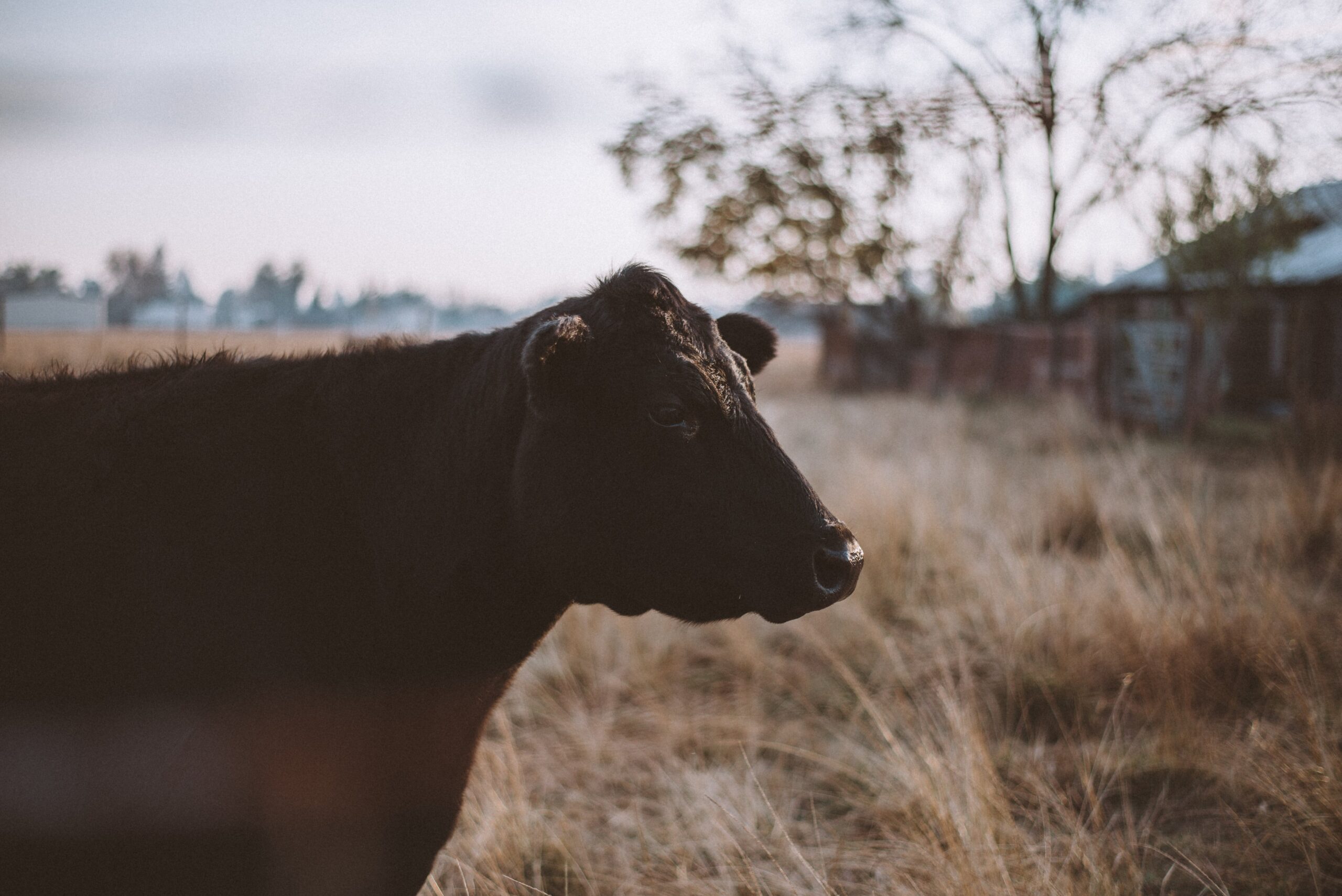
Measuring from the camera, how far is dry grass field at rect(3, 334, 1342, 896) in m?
2.55

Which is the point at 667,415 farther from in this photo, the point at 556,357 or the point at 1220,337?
the point at 1220,337

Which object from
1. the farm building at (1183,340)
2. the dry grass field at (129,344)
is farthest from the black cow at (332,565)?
the farm building at (1183,340)

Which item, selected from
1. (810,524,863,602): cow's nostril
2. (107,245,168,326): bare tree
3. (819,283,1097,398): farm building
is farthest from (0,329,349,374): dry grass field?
(819,283,1097,398): farm building

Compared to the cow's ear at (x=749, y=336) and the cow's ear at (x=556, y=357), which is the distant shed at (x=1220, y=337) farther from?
the cow's ear at (x=556, y=357)

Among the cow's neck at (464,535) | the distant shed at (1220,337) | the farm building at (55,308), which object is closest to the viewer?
the cow's neck at (464,535)

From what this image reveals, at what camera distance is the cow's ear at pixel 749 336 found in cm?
243

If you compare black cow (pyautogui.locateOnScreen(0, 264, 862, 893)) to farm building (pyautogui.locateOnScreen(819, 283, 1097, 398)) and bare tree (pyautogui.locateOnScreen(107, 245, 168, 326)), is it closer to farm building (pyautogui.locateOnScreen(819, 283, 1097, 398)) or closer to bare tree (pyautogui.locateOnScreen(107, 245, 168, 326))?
bare tree (pyautogui.locateOnScreen(107, 245, 168, 326))

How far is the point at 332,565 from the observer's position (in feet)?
6.15

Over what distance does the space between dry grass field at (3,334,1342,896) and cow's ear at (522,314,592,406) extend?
1180 millimetres

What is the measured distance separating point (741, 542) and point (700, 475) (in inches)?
7.5

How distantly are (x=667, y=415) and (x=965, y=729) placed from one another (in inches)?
70.1

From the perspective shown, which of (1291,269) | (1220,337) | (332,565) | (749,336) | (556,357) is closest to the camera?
(556,357)

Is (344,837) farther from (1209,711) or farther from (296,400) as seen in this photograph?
(1209,711)

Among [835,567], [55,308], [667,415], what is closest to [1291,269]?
[835,567]
